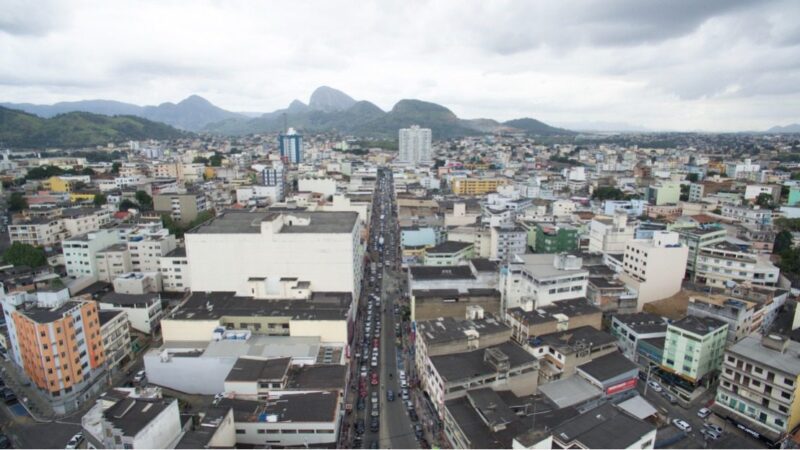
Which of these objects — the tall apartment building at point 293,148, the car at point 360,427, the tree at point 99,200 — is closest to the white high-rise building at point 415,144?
the tall apartment building at point 293,148

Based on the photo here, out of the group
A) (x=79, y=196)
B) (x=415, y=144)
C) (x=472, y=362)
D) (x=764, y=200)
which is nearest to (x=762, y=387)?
(x=472, y=362)

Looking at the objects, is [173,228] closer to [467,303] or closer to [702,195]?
[467,303]

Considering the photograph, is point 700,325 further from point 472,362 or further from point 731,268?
point 731,268

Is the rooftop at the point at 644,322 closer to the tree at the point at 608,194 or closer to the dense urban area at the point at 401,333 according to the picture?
the dense urban area at the point at 401,333

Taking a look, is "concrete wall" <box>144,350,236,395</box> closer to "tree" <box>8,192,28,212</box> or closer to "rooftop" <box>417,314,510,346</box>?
"rooftop" <box>417,314,510,346</box>

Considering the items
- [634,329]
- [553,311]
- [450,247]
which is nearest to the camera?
[553,311]
